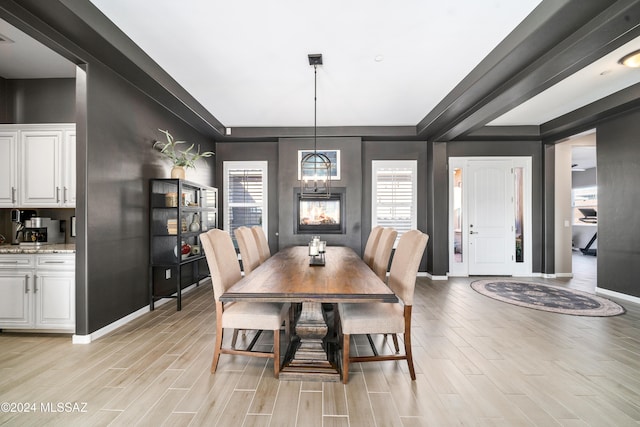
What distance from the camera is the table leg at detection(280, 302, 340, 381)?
6.68 feet

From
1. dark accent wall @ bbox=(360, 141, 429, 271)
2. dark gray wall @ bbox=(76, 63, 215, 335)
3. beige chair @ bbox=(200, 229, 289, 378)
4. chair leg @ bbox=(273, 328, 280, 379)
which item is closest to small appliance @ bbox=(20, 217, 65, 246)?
dark gray wall @ bbox=(76, 63, 215, 335)

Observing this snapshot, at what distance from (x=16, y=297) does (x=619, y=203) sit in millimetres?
7376

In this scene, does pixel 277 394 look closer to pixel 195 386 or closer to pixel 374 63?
pixel 195 386

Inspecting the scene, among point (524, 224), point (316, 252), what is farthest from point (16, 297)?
point (524, 224)

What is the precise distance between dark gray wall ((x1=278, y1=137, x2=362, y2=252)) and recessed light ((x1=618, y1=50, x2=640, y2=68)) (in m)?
3.39

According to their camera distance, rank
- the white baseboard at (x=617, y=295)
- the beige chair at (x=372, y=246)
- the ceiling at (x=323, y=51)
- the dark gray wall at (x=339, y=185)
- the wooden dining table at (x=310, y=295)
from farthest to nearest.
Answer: the dark gray wall at (x=339, y=185), the white baseboard at (x=617, y=295), the beige chair at (x=372, y=246), the ceiling at (x=323, y=51), the wooden dining table at (x=310, y=295)

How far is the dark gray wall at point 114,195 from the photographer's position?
8.60ft

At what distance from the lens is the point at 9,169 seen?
2.95 metres

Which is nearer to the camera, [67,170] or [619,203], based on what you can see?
[67,170]

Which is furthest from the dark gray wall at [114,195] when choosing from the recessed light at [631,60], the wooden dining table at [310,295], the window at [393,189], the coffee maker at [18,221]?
the recessed light at [631,60]

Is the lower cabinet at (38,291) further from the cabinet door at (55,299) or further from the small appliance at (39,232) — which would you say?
the small appliance at (39,232)

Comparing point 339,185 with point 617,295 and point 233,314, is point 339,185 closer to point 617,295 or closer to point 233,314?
point 233,314

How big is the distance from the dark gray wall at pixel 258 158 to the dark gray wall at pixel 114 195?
6.24 ft

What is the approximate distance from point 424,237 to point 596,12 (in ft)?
6.41
